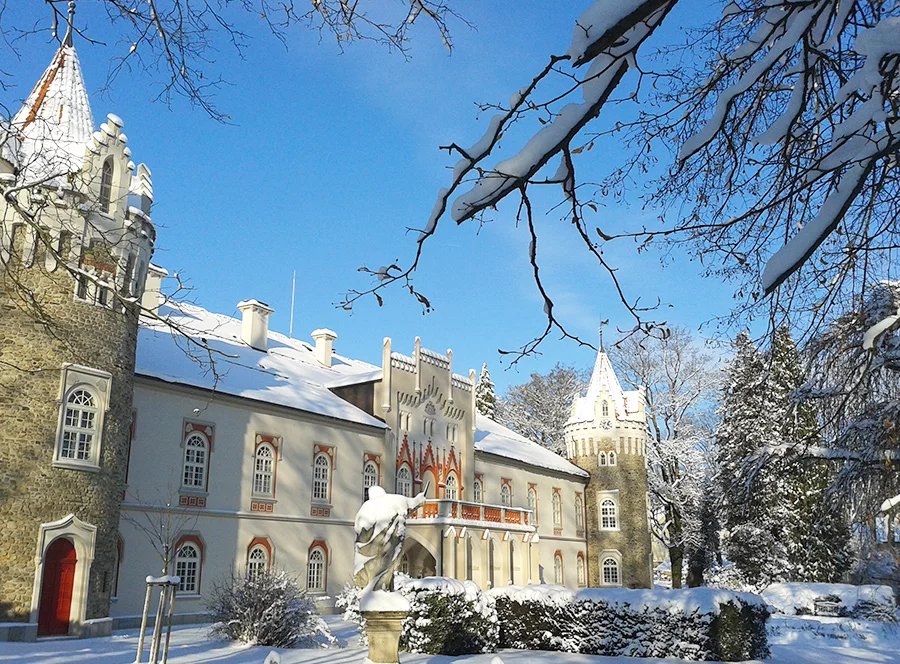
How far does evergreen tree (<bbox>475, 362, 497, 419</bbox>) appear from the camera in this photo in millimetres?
56156

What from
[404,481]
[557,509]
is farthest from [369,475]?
[557,509]

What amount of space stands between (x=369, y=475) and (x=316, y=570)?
13.7ft

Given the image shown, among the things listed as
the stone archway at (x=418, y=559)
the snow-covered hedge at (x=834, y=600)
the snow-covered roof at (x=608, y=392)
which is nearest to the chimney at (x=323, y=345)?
the stone archway at (x=418, y=559)

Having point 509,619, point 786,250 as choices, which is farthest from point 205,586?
point 786,250

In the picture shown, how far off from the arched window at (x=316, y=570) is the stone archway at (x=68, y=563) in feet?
31.7

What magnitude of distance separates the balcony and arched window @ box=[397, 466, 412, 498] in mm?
1388

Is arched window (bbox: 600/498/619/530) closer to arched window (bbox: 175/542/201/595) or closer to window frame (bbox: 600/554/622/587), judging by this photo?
window frame (bbox: 600/554/622/587)

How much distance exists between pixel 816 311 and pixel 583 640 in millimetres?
13005

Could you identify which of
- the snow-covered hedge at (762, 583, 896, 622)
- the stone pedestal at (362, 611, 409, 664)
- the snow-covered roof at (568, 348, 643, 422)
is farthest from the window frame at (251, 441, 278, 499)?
the snow-covered roof at (568, 348, 643, 422)

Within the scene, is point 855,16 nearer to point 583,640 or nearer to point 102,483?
point 583,640

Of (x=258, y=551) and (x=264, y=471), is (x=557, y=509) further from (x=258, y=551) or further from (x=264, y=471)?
(x=258, y=551)

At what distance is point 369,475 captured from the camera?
29.1m

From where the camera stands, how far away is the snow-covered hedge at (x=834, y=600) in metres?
25.9

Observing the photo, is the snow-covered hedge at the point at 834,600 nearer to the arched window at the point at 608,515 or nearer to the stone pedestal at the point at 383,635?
the arched window at the point at 608,515
